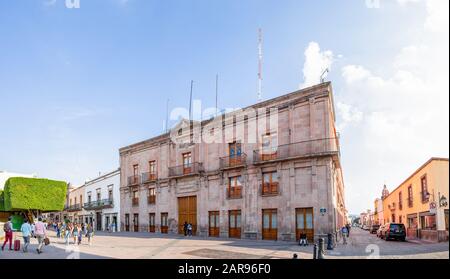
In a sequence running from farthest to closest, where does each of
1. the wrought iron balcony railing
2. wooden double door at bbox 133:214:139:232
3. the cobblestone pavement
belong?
the wrought iron balcony railing → wooden double door at bbox 133:214:139:232 → the cobblestone pavement

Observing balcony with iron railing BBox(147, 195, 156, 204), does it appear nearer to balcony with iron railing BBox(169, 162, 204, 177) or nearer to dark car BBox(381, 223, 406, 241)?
balcony with iron railing BBox(169, 162, 204, 177)

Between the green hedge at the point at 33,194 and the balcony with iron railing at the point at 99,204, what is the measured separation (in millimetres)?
4631

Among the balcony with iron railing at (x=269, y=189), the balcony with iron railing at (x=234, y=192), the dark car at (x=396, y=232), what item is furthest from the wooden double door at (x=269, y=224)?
the dark car at (x=396, y=232)

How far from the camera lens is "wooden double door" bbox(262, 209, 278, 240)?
24.8m

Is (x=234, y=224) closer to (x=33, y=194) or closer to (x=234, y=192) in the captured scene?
(x=234, y=192)

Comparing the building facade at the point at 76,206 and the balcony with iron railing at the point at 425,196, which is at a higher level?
the balcony with iron railing at the point at 425,196

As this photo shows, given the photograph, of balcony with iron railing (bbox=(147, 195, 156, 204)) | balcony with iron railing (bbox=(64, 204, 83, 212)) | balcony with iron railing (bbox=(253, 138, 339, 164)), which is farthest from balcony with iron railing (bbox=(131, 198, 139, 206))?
balcony with iron railing (bbox=(253, 138, 339, 164))

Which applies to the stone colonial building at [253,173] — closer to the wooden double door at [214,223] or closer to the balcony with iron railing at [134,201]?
the wooden double door at [214,223]

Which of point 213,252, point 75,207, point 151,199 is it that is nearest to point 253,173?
point 213,252

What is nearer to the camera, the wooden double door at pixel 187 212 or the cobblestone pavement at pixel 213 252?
the cobblestone pavement at pixel 213 252

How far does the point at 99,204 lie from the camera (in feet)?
145

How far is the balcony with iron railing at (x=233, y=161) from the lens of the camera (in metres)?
26.9

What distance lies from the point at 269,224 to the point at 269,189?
7.87 ft

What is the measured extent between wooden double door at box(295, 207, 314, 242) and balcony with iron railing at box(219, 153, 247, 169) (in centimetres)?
546
